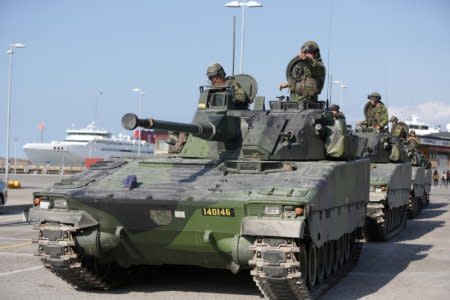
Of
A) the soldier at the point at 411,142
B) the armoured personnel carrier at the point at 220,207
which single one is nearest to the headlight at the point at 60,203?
the armoured personnel carrier at the point at 220,207

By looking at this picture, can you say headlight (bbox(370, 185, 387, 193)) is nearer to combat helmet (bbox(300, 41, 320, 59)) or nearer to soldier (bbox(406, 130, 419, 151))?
combat helmet (bbox(300, 41, 320, 59))

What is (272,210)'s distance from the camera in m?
10.5

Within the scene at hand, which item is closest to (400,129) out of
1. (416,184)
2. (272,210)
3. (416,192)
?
(416,184)

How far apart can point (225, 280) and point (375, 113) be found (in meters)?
14.6

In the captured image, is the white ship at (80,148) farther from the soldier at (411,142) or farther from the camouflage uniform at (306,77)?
the camouflage uniform at (306,77)

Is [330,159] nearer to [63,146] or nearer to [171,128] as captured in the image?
[171,128]

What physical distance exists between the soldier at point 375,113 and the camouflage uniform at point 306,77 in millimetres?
11109

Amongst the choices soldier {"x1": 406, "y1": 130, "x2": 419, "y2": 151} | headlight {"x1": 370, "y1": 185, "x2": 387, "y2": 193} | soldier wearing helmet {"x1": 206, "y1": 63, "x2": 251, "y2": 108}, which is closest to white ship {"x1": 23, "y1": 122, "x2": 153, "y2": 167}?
soldier {"x1": 406, "y1": 130, "x2": 419, "y2": 151}

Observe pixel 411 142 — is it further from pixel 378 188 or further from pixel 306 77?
pixel 306 77

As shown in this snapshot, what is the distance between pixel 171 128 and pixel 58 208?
6.71 ft

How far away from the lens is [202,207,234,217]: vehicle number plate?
35.4ft

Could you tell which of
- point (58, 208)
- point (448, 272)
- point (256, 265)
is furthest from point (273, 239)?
point (448, 272)

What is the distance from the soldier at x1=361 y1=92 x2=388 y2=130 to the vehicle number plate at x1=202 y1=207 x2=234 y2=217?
638 inches

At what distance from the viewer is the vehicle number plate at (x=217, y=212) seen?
10781 mm
